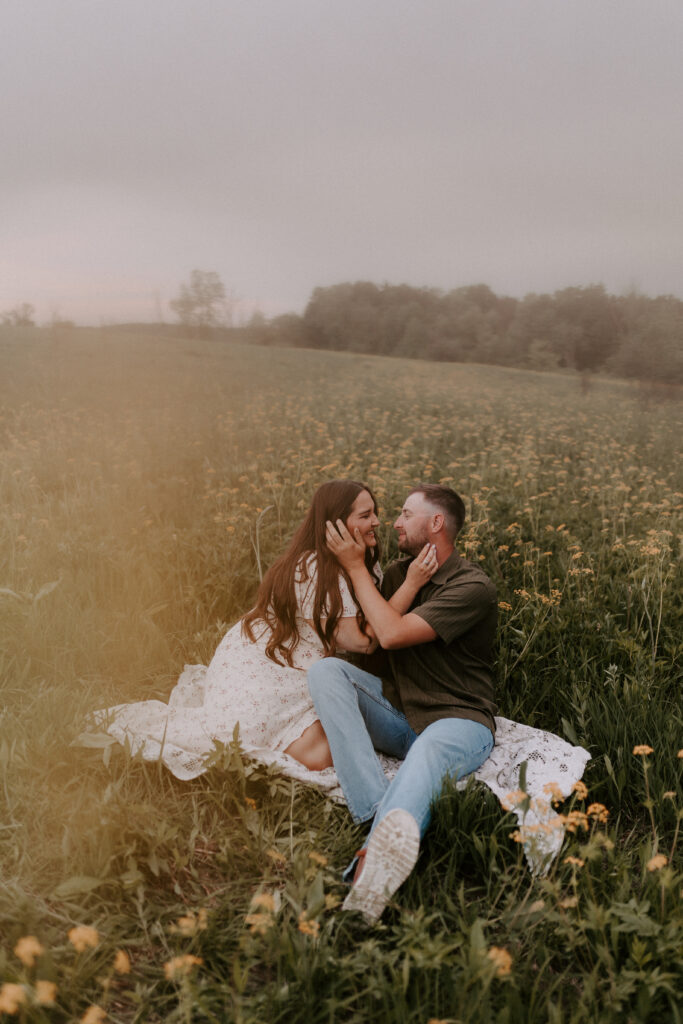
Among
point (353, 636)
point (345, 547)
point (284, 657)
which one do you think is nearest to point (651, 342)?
point (345, 547)

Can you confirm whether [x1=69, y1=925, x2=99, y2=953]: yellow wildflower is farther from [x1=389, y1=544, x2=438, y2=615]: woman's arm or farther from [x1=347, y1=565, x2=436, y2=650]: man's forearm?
[x1=389, y1=544, x2=438, y2=615]: woman's arm

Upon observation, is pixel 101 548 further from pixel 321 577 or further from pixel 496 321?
pixel 496 321

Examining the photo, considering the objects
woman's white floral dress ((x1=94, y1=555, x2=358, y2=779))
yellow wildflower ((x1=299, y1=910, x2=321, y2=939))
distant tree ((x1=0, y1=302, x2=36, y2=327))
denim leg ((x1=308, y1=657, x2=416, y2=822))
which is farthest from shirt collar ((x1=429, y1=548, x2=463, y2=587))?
distant tree ((x1=0, y1=302, x2=36, y2=327))

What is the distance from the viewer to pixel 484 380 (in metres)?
5.72

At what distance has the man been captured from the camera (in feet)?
8.41

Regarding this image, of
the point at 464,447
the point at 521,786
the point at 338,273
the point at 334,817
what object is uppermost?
the point at 338,273

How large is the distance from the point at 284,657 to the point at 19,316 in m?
3.94

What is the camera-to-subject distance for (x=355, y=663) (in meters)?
3.29

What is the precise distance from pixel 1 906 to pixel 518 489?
12.6 feet

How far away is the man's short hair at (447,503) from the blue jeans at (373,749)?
2.55 feet

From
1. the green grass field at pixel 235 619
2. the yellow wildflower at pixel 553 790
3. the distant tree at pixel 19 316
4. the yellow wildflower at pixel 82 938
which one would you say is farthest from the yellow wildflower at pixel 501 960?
the distant tree at pixel 19 316

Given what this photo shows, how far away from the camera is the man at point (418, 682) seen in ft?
8.41

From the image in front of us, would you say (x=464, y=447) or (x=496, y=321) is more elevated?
(x=496, y=321)

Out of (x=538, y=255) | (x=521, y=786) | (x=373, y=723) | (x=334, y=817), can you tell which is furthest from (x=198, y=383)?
(x=521, y=786)
